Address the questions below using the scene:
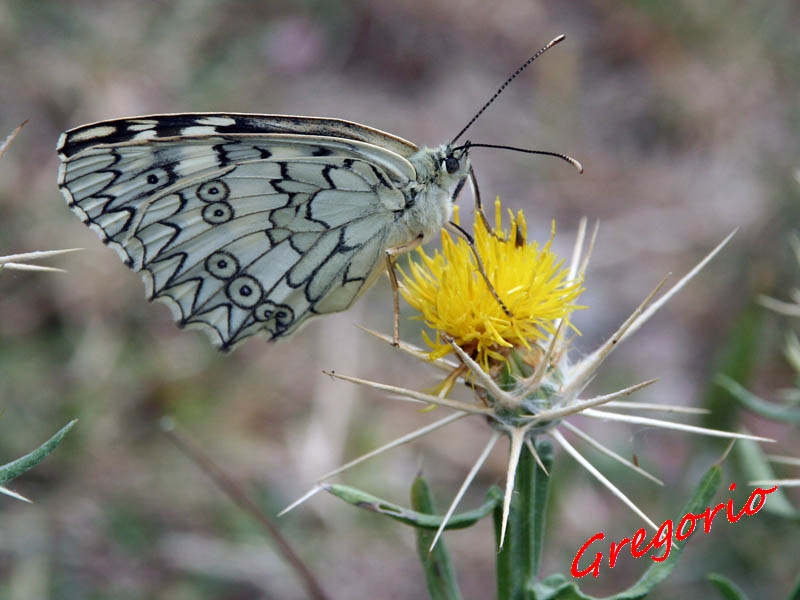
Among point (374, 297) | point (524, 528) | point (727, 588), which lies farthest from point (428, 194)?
point (374, 297)

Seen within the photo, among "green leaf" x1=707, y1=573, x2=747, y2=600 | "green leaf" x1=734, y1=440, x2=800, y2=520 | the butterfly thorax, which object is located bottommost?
"green leaf" x1=707, y1=573, x2=747, y2=600

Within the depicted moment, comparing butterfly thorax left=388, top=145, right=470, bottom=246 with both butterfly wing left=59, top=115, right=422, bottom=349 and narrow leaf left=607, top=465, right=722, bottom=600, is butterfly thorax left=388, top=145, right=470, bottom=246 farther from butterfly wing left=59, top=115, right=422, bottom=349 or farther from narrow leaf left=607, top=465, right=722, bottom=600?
narrow leaf left=607, top=465, right=722, bottom=600

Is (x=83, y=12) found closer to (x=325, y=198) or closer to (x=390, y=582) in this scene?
(x=325, y=198)

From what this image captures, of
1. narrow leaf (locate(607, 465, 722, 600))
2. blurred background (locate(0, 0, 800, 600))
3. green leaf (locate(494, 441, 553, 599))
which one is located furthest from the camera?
blurred background (locate(0, 0, 800, 600))

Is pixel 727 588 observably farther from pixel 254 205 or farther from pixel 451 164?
pixel 254 205

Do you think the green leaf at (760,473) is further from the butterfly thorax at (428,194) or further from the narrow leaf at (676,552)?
the butterfly thorax at (428,194)

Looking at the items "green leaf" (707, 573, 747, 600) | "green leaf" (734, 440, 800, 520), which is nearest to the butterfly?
"green leaf" (734, 440, 800, 520)

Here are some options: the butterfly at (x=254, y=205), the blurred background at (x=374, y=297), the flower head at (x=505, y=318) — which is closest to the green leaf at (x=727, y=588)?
the flower head at (x=505, y=318)
